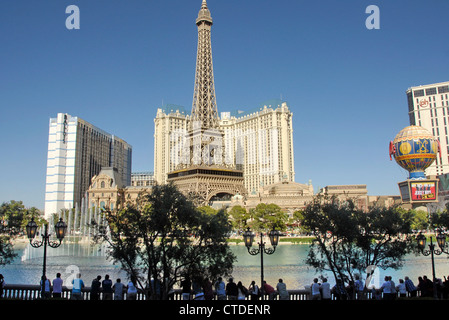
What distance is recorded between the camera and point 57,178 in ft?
424

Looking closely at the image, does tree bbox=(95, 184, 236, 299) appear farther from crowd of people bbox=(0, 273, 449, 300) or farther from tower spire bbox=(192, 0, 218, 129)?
tower spire bbox=(192, 0, 218, 129)

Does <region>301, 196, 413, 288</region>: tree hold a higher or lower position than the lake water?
higher

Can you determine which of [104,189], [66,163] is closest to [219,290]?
[104,189]

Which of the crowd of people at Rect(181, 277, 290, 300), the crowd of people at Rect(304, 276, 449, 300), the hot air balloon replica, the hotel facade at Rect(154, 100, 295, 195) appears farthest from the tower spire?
the crowd of people at Rect(181, 277, 290, 300)

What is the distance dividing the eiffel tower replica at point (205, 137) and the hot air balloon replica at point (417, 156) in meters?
48.4

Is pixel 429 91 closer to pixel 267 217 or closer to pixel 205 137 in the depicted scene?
pixel 205 137

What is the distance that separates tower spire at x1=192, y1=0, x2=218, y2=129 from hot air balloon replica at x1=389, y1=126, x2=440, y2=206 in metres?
53.2

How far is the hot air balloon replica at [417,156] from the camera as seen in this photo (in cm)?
9262

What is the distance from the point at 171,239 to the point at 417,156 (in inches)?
3583

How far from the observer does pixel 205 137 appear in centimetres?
11894

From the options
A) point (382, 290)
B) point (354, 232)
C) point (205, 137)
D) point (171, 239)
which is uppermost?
point (205, 137)

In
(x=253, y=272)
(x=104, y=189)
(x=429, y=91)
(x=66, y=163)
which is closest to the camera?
(x=253, y=272)

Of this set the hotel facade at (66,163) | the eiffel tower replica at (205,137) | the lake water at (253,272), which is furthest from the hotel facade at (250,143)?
the lake water at (253,272)

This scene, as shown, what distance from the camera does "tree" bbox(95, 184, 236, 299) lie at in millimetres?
18047
